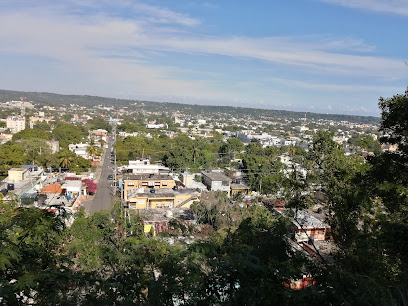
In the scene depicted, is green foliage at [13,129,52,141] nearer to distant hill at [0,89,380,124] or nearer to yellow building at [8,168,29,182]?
yellow building at [8,168,29,182]

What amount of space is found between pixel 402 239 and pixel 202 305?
7.75 ft

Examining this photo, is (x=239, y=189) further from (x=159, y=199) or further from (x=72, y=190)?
(x=72, y=190)

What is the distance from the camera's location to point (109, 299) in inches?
96.0

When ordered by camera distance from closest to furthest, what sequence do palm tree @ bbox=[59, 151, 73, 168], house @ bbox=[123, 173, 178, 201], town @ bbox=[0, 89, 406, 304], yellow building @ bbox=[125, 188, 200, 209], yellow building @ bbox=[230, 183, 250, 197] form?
town @ bbox=[0, 89, 406, 304]
yellow building @ bbox=[125, 188, 200, 209]
house @ bbox=[123, 173, 178, 201]
yellow building @ bbox=[230, 183, 250, 197]
palm tree @ bbox=[59, 151, 73, 168]

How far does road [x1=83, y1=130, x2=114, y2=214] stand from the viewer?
1655 cm

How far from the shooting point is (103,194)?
19672mm

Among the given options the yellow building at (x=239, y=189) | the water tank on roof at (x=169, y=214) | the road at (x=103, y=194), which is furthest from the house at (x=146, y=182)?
the water tank on roof at (x=169, y=214)

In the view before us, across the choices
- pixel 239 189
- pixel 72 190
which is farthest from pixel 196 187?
pixel 72 190

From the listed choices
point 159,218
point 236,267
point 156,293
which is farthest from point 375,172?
point 159,218

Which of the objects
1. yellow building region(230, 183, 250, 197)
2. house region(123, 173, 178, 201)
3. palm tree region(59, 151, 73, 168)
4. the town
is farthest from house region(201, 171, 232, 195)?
palm tree region(59, 151, 73, 168)

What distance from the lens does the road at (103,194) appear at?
54.3ft

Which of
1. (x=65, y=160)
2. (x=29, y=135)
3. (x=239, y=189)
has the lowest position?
(x=239, y=189)

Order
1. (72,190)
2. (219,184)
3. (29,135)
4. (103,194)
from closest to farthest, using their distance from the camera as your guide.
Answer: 1. (72,190)
2. (219,184)
3. (103,194)
4. (29,135)

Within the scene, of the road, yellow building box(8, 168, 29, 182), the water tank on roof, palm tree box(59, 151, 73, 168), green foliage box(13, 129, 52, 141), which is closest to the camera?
the water tank on roof
